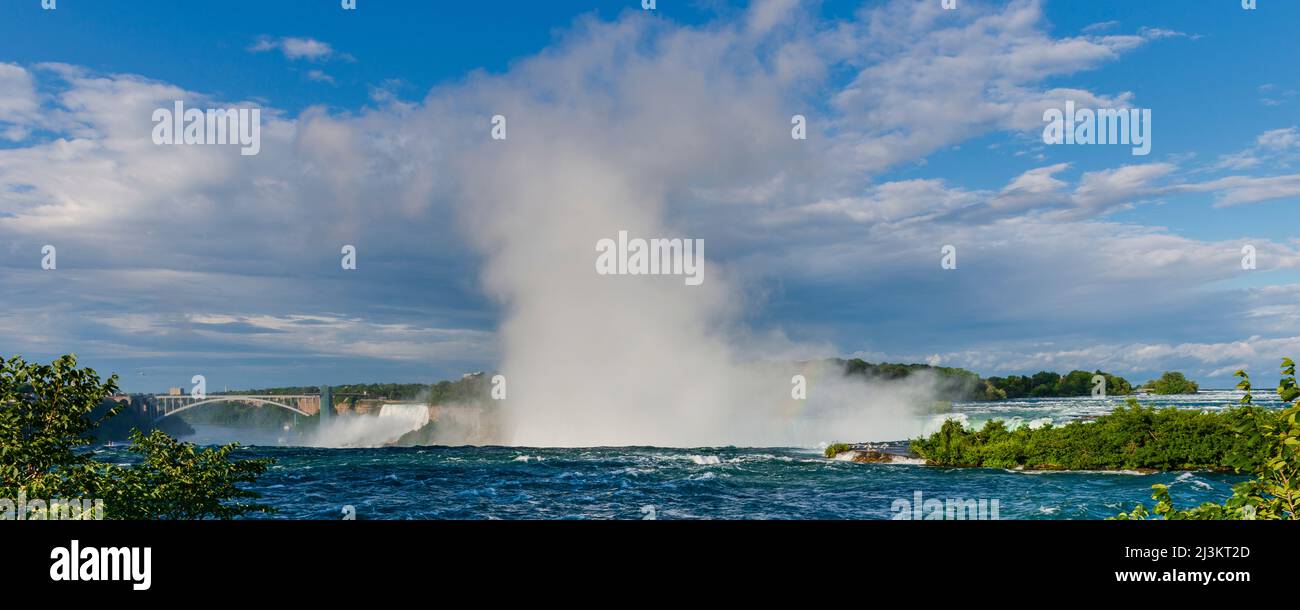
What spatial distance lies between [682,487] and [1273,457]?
124ft

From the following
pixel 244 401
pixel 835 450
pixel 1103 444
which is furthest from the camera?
pixel 244 401

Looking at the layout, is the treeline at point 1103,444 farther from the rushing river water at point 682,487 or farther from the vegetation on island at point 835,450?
the vegetation on island at point 835,450

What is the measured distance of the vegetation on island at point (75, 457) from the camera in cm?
1049

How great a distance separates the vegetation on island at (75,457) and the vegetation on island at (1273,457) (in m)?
12.0

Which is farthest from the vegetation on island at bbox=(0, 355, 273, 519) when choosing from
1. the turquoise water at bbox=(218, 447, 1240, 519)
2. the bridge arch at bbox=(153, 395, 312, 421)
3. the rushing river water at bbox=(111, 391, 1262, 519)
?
the bridge arch at bbox=(153, 395, 312, 421)

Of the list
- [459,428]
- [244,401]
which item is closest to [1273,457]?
[244,401]

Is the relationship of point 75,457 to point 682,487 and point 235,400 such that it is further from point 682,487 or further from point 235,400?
point 235,400

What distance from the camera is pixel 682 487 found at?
145ft

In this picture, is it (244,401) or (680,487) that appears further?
(244,401)

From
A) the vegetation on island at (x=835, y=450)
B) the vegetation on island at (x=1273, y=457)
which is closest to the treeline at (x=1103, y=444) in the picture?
the vegetation on island at (x=835, y=450)

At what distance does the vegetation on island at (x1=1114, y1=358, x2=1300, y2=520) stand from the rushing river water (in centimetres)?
1943
